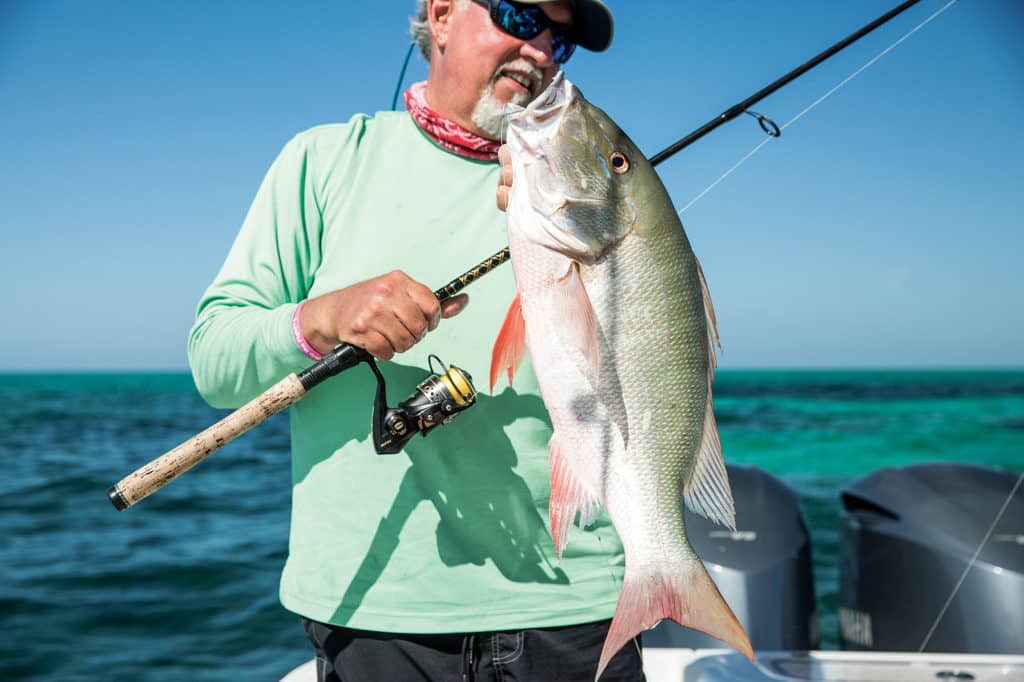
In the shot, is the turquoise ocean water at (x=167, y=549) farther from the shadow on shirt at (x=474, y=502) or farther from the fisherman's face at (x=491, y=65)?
the fisherman's face at (x=491, y=65)

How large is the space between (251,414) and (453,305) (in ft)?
1.98

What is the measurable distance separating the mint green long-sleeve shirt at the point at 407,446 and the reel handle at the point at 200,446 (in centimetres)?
4

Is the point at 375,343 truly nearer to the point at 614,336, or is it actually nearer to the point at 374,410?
the point at 374,410

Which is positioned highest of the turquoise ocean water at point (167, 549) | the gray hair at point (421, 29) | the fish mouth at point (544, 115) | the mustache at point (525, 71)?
the gray hair at point (421, 29)

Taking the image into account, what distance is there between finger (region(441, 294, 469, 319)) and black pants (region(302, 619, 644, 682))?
78cm

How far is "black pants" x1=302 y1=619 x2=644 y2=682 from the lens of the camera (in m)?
1.94

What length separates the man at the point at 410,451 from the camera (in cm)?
193

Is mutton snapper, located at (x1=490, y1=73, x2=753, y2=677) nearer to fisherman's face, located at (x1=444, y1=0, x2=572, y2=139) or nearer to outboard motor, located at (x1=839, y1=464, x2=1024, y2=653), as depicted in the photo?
fisherman's face, located at (x1=444, y1=0, x2=572, y2=139)

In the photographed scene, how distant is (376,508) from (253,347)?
1.62 ft

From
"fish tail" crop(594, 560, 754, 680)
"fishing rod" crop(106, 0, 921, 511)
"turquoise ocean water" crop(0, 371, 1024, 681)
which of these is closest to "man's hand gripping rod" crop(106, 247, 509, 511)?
"fishing rod" crop(106, 0, 921, 511)

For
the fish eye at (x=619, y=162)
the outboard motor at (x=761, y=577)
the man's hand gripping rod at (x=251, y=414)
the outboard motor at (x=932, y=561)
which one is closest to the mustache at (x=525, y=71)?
the man's hand gripping rod at (x=251, y=414)

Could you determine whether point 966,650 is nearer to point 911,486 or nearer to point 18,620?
point 911,486

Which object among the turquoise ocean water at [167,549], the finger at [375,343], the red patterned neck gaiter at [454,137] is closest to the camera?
the finger at [375,343]

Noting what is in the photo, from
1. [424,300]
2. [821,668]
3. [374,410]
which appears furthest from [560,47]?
[821,668]
